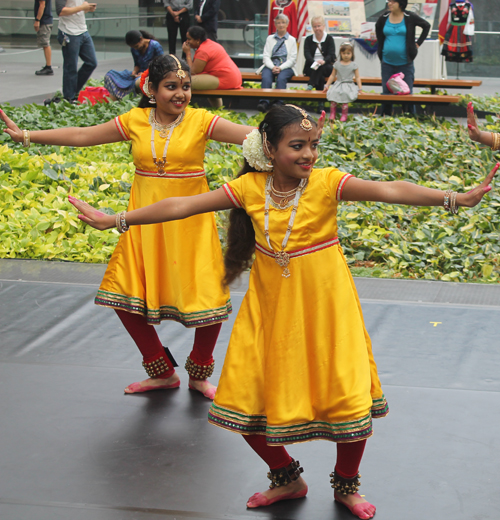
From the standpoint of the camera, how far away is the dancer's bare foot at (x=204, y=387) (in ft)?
11.9

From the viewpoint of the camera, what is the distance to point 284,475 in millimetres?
2744

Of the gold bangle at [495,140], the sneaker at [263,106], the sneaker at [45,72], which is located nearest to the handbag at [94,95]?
the sneaker at [263,106]

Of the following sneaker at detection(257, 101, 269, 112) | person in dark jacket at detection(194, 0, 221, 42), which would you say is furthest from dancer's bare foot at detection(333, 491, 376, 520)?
person in dark jacket at detection(194, 0, 221, 42)

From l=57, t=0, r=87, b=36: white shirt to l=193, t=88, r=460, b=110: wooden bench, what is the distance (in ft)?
6.67

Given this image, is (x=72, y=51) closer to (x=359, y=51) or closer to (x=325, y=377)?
(x=359, y=51)

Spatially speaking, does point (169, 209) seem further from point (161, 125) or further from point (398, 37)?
point (398, 37)

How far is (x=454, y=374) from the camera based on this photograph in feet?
12.6

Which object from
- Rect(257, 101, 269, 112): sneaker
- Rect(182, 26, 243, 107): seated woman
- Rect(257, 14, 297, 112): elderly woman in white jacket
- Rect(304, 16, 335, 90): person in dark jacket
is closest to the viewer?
Rect(182, 26, 243, 107): seated woman

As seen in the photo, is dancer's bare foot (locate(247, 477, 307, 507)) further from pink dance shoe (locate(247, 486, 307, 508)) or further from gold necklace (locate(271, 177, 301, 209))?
gold necklace (locate(271, 177, 301, 209))

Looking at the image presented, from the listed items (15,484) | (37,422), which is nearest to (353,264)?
(37,422)

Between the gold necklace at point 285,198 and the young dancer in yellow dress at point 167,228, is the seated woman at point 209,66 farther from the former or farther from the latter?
the gold necklace at point 285,198

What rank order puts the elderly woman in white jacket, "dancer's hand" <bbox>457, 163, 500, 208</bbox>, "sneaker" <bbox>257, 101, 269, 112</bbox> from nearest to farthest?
"dancer's hand" <bbox>457, 163, 500, 208</bbox> → "sneaker" <bbox>257, 101, 269, 112</bbox> → the elderly woman in white jacket

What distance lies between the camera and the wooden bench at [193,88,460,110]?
10.1m

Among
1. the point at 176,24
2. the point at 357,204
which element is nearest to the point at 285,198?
the point at 357,204
